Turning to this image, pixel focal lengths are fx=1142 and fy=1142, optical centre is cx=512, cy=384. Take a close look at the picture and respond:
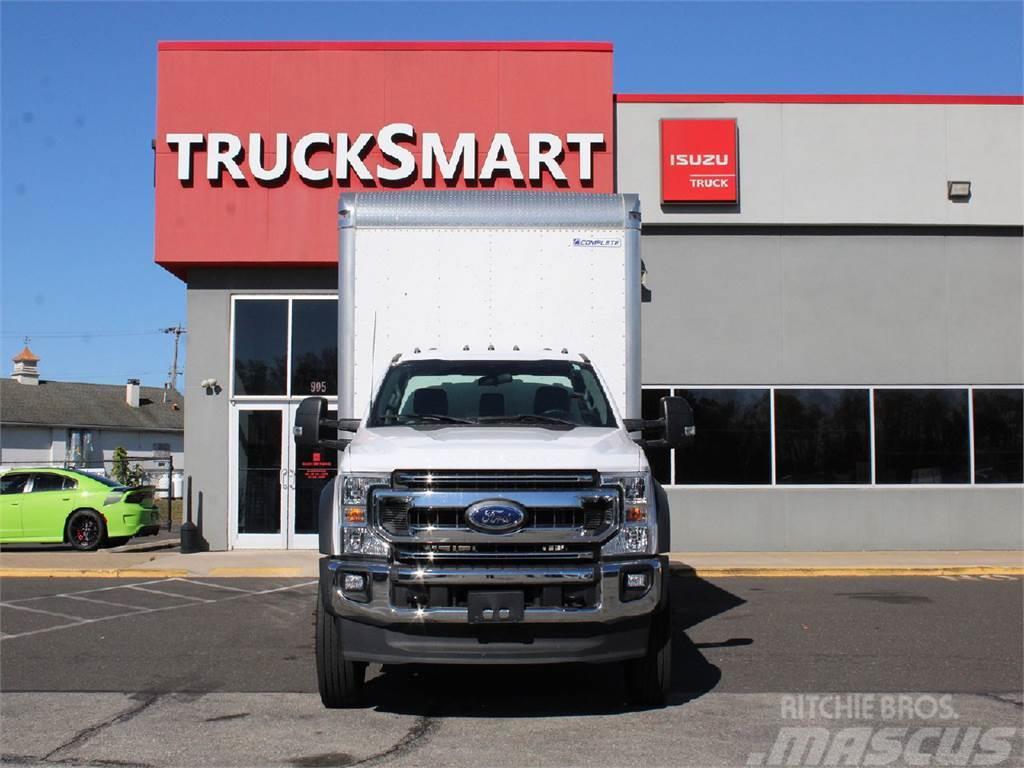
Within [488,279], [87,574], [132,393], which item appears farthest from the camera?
[132,393]

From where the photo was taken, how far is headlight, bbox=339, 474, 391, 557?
6.57m

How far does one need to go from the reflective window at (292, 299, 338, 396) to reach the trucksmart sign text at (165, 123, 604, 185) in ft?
6.76

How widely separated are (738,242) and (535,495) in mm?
12876

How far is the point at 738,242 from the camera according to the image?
18.6 metres

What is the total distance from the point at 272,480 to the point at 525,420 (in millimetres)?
11355

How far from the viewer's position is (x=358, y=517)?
6629 millimetres

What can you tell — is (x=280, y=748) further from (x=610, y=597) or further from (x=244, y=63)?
(x=244, y=63)

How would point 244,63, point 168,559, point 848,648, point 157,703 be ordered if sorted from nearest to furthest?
point 157,703 < point 848,648 < point 168,559 < point 244,63

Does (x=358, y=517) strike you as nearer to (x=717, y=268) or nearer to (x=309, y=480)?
(x=309, y=480)

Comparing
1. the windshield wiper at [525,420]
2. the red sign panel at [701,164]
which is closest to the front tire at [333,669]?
the windshield wiper at [525,420]

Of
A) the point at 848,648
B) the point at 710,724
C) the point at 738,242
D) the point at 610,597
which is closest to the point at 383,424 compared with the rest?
the point at 610,597
